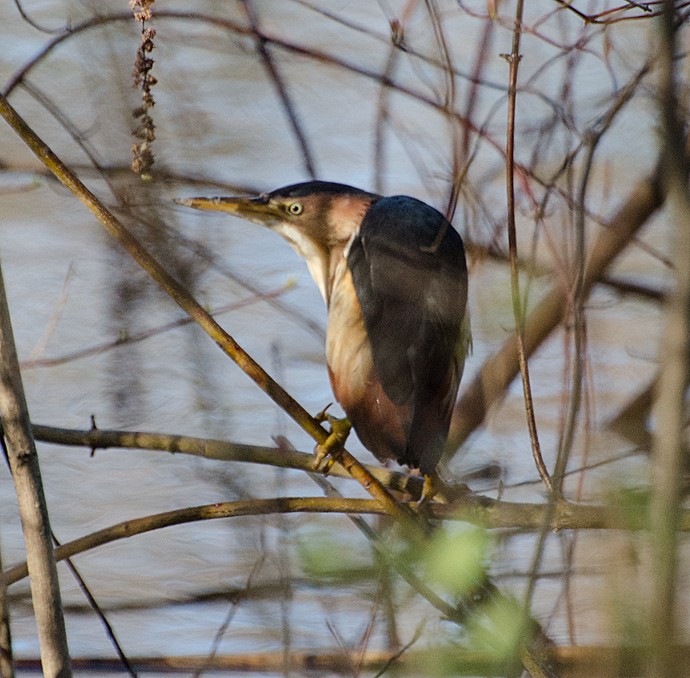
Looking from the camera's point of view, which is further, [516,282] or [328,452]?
[328,452]

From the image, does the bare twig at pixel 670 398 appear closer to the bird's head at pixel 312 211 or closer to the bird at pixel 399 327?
the bird at pixel 399 327

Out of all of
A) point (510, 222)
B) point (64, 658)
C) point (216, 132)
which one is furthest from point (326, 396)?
point (64, 658)

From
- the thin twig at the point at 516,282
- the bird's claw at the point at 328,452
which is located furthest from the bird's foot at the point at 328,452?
the thin twig at the point at 516,282

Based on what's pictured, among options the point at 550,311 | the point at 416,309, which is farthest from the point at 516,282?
the point at 550,311

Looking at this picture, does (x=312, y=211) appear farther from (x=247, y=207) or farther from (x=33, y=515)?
(x=33, y=515)

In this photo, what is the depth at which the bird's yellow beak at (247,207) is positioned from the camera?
188 centimetres

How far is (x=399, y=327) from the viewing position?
1.73 m

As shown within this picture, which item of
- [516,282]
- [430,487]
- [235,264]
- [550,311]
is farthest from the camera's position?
[235,264]

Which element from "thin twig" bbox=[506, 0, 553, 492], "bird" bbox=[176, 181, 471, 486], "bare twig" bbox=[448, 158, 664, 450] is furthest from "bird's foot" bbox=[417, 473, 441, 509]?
"bare twig" bbox=[448, 158, 664, 450]

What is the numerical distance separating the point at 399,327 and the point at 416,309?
0.04 metres

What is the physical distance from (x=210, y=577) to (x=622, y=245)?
1069 mm

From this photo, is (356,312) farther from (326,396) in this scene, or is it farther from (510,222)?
(326,396)

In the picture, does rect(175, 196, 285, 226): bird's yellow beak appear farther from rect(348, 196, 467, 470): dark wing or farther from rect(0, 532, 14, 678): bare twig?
rect(0, 532, 14, 678): bare twig

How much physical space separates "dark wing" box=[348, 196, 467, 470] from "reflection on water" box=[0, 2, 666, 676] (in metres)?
0.07
